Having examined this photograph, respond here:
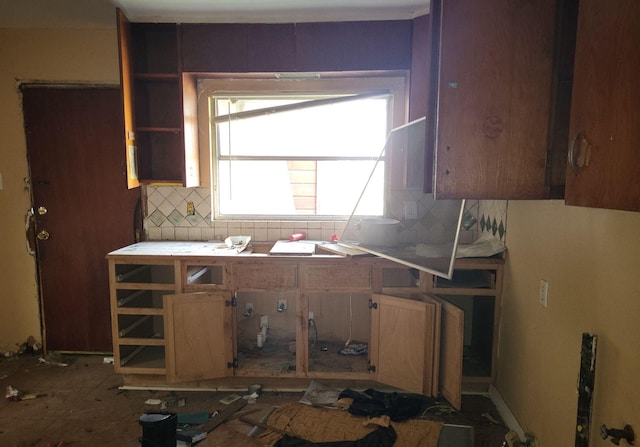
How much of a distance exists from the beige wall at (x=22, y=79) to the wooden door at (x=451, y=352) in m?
2.84

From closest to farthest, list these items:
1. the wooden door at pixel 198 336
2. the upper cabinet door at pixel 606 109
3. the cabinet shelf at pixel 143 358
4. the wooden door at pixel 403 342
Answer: the upper cabinet door at pixel 606 109
the wooden door at pixel 403 342
the wooden door at pixel 198 336
the cabinet shelf at pixel 143 358

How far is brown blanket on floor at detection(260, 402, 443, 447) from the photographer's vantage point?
80.9 inches

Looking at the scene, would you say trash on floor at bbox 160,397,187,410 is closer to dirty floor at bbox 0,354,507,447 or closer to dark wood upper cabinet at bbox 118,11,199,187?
dirty floor at bbox 0,354,507,447

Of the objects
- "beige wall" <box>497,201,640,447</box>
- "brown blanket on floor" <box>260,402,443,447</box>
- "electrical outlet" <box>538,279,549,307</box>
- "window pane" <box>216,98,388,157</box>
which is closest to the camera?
"beige wall" <box>497,201,640,447</box>

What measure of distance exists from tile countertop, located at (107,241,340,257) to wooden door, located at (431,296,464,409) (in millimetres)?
776

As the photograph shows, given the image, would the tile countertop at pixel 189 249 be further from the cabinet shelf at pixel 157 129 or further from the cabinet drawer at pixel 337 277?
the cabinet shelf at pixel 157 129

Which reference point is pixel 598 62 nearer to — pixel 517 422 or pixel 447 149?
pixel 447 149

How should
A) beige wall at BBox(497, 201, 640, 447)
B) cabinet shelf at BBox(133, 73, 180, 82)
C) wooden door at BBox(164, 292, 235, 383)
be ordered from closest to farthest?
1. beige wall at BBox(497, 201, 640, 447)
2. wooden door at BBox(164, 292, 235, 383)
3. cabinet shelf at BBox(133, 73, 180, 82)

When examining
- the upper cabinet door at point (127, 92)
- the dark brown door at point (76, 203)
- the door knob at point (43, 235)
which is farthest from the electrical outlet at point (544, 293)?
the door knob at point (43, 235)

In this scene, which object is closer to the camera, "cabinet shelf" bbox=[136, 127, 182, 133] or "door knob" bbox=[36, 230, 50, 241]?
"cabinet shelf" bbox=[136, 127, 182, 133]

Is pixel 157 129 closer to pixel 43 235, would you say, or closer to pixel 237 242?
pixel 237 242

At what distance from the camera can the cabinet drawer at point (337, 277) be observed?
8.09 feet

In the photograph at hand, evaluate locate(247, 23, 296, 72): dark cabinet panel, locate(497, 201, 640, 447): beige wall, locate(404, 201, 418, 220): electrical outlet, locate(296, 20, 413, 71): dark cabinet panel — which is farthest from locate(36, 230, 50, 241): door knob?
locate(497, 201, 640, 447): beige wall

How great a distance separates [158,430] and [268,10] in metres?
2.53
